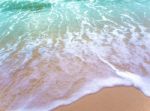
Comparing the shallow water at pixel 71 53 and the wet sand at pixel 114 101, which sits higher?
the wet sand at pixel 114 101

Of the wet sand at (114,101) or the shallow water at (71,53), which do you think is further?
the shallow water at (71,53)

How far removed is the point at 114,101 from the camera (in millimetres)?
3582

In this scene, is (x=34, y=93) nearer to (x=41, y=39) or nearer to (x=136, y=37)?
(x=41, y=39)

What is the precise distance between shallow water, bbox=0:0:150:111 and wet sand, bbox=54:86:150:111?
0.15 m

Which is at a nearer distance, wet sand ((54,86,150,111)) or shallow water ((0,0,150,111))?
wet sand ((54,86,150,111))

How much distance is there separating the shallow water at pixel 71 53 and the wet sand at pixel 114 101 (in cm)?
15

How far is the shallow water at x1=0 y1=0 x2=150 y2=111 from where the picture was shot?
401cm

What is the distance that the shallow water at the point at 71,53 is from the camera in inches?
158

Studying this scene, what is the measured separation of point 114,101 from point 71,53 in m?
1.95

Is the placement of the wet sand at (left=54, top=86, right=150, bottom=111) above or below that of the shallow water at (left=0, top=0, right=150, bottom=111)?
above

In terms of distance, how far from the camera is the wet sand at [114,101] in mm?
3445

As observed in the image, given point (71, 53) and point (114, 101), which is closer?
point (114, 101)

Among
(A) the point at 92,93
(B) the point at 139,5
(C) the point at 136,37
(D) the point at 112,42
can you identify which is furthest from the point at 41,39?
(B) the point at 139,5

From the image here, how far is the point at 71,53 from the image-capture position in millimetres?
5250
